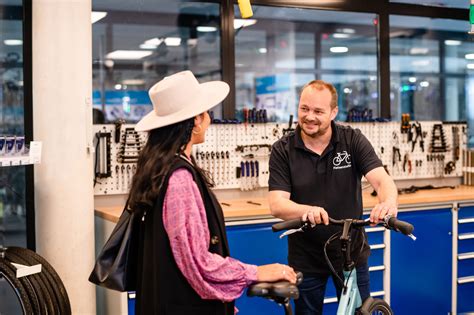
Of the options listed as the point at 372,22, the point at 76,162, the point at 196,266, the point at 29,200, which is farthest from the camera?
the point at 372,22

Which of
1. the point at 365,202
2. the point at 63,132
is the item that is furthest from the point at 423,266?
the point at 63,132

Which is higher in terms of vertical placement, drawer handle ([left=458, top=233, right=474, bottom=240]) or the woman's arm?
the woman's arm

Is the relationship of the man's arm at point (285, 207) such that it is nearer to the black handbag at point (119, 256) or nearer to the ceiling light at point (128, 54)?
the black handbag at point (119, 256)

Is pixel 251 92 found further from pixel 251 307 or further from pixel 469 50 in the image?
pixel 469 50

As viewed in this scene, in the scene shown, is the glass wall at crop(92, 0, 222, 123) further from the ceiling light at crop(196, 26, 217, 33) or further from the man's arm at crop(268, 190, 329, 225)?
the man's arm at crop(268, 190, 329, 225)

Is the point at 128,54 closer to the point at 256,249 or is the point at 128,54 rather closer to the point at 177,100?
the point at 256,249

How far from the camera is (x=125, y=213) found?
2.15 m

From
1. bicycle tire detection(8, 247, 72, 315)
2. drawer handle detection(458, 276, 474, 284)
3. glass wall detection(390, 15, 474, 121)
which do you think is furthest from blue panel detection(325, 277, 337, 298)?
glass wall detection(390, 15, 474, 121)

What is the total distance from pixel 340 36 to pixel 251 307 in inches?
91.8

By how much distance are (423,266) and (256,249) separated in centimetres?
124

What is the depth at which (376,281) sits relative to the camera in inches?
168

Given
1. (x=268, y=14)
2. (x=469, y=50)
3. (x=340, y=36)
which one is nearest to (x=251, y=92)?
(x=268, y=14)

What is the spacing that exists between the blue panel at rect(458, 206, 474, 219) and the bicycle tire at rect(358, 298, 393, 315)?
6.22 ft

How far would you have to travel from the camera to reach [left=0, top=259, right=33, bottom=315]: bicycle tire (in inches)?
134
